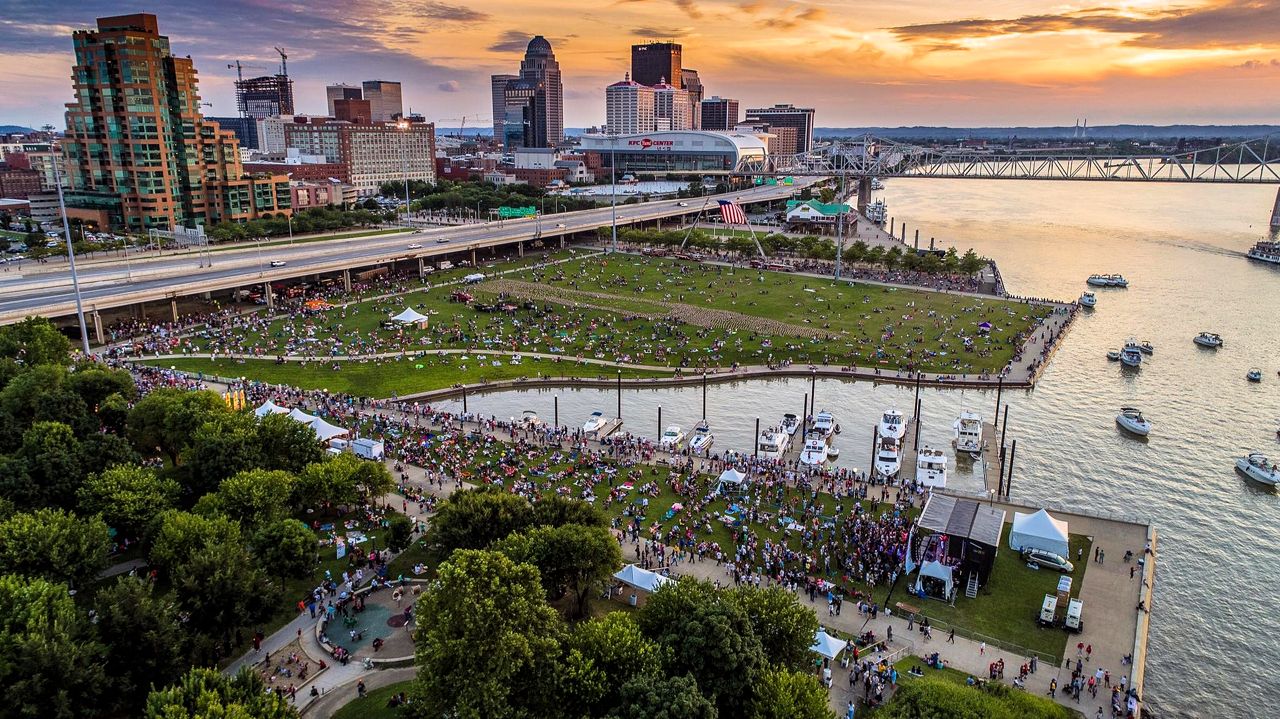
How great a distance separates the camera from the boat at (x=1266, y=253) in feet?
428

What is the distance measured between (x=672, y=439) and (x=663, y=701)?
30771mm

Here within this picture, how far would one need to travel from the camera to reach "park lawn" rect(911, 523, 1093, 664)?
3462cm

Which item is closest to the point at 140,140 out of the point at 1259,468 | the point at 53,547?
the point at 53,547

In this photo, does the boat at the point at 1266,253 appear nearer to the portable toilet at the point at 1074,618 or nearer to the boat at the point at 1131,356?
the boat at the point at 1131,356

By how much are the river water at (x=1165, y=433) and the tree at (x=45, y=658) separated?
1460 inches

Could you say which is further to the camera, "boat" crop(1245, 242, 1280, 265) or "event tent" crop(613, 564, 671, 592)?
"boat" crop(1245, 242, 1280, 265)

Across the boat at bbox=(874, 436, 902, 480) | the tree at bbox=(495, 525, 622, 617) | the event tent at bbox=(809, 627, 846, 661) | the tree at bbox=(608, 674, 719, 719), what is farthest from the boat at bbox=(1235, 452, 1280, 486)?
the tree at bbox=(608, 674, 719, 719)

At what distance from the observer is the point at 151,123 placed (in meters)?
123

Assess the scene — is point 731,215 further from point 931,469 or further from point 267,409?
point 267,409

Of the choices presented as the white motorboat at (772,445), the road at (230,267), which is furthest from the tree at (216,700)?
the road at (230,267)

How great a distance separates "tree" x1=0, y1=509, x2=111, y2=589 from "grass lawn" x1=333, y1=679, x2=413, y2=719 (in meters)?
14.2

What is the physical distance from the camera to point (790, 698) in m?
26.0

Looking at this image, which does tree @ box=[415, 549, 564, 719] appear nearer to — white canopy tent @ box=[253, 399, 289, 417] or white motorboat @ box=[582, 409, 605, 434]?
white motorboat @ box=[582, 409, 605, 434]

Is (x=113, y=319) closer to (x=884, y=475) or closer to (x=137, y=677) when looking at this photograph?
(x=137, y=677)
